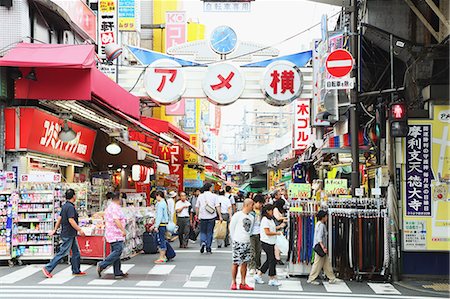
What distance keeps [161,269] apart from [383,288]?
5128mm

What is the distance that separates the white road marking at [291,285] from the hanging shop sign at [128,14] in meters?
15.4

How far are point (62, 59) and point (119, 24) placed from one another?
11574 millimetres

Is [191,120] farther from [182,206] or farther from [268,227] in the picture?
[268,227]

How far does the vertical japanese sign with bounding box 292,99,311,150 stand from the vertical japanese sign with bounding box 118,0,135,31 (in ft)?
28.6

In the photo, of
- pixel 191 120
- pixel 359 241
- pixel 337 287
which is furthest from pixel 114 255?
pixel 191 120

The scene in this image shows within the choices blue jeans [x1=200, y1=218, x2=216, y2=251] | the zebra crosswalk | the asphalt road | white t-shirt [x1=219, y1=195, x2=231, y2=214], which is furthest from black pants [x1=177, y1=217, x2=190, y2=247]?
the zebra crosswalk

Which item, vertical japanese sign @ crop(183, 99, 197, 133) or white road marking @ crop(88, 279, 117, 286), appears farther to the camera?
vertical japanese sign @ crop(183, 99, 197, 133)

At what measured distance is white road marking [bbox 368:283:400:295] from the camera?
→ 12500 millimetres

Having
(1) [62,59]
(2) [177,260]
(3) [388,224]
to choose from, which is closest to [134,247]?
(2) [177,260]

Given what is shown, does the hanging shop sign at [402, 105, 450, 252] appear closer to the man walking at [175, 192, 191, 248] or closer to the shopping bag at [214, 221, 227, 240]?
the shopping bag at [214, 221, 227, 240]

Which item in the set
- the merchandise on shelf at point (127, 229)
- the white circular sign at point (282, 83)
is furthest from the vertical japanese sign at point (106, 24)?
the merchandise on shelf at point (127, 229)

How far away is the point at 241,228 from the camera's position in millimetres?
12250

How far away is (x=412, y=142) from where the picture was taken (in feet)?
45.7

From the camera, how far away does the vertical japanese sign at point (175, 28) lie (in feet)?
109
